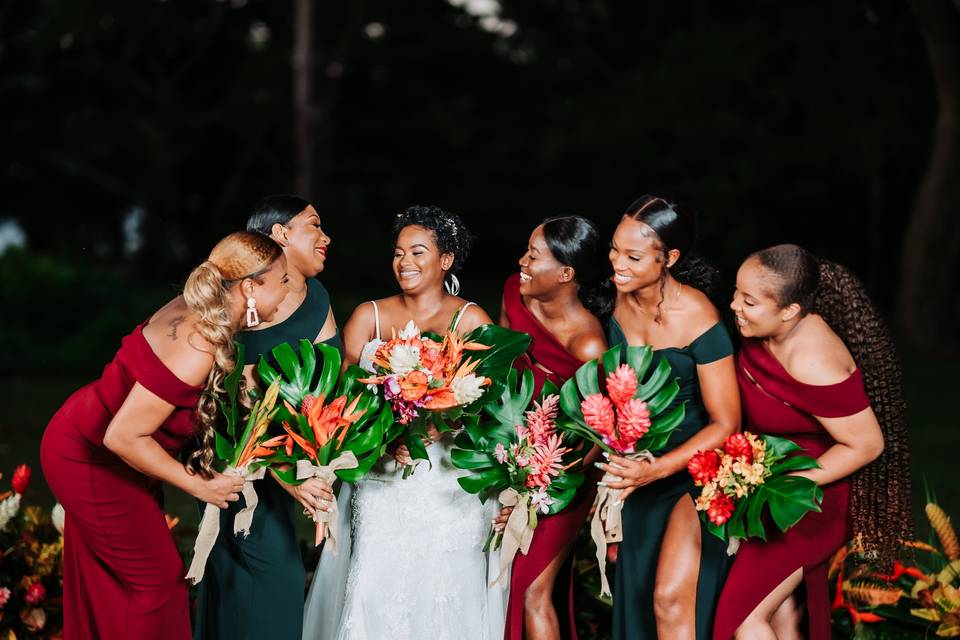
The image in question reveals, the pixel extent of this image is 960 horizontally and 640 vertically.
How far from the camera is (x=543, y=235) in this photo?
489 cm

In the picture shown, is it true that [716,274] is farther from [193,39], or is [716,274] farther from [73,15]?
[193,39]

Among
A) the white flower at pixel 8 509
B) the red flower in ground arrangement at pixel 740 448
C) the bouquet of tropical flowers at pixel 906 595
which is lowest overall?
the bouquet of tropical flowers at pixel 906 595

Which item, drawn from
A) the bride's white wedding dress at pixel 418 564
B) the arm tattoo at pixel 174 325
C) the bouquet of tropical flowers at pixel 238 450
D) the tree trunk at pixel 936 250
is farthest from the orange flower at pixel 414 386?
the tree trunk at pixel 936 250

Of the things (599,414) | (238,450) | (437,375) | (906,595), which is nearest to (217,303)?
(238,450)

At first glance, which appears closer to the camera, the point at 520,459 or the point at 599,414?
the point at 599,414

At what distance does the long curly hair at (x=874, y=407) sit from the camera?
4273 mm

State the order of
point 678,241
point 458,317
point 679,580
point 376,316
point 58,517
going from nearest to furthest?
point 679,580 → point 678,241 → point 458,317 → point 376,316 → point 58,517

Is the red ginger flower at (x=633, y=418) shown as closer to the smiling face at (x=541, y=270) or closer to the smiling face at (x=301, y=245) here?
the smiling face at (x=541, y=270)

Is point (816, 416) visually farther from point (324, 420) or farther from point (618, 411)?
point (324, 420)

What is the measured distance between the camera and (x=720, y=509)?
409cm

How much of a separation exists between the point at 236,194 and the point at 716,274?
86.7 ft

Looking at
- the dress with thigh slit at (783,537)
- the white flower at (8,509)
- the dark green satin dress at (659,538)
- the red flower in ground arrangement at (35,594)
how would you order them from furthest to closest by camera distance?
1. the white flower at (8,509)
2. the red flower in ground arrangement at (35,594)
3. the dark green satin dress at (659,538)
4. the dress with thigh slit at (783,537)

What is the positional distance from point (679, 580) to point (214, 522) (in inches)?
71.1

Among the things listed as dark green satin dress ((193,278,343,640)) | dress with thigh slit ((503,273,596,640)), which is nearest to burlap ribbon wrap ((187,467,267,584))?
dark green satin dress ((193,278,343,640))
